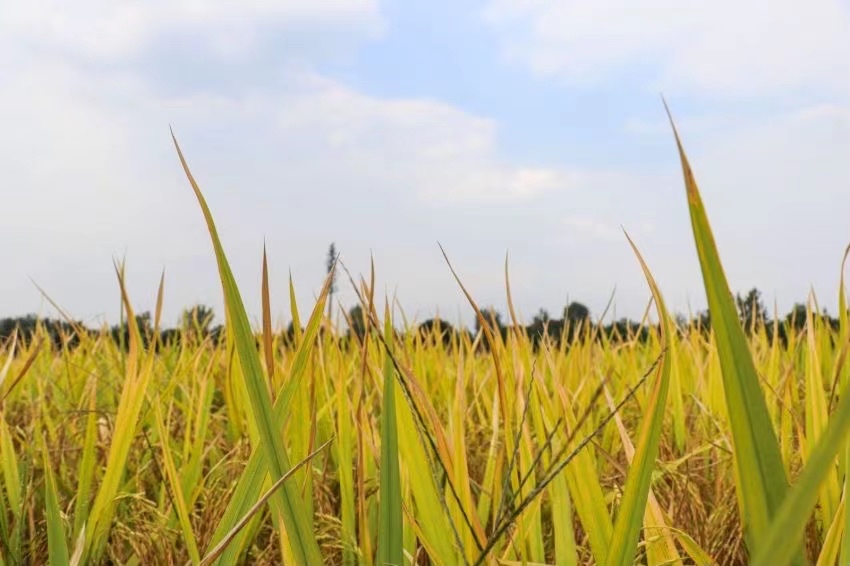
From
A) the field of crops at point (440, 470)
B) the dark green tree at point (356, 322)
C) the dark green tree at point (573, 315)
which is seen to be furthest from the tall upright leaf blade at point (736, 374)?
the dark green tree at point (573, 315)

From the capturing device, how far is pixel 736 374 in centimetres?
36

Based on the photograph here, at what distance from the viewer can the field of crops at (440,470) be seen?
0.38 m

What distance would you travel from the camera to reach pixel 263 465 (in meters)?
0.72

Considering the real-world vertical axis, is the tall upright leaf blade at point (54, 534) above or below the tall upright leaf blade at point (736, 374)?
below

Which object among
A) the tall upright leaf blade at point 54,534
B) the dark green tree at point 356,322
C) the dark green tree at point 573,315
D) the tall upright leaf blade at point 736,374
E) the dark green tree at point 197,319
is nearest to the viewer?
the tall upright leaf blade at point 736,374

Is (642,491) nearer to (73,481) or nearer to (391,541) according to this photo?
(391,541)

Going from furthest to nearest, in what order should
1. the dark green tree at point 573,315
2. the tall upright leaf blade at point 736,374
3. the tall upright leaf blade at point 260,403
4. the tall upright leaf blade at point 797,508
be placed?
the dark green tree at point 573,315 → the tall upright leaf blade at point 260,403 → the tall upright leaf blade at point 736,374 → the tall upright leaf blade at point 797,508

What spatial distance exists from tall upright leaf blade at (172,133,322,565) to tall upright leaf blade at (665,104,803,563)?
0.99 feet

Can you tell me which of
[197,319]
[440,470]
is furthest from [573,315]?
[440,470]

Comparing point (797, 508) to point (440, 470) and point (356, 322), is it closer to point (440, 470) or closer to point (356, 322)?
point (440, 470)

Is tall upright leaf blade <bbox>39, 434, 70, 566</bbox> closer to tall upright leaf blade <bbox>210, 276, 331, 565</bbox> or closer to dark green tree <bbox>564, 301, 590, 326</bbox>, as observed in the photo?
tall upright leaf blade <bbox>210, 276, 331, 565</bbox>

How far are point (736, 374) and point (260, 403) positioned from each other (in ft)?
1.07

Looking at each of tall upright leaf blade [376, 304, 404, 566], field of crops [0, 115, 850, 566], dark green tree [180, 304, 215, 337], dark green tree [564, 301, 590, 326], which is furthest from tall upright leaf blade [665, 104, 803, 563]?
dark green tree [180, 304, 215, 337]

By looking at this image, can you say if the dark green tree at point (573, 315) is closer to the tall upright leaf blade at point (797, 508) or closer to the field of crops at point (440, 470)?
the field of crops at point (440, 470)
